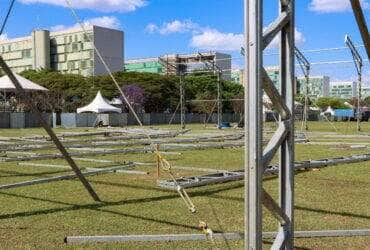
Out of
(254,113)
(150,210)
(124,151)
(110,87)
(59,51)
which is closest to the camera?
(254,113)

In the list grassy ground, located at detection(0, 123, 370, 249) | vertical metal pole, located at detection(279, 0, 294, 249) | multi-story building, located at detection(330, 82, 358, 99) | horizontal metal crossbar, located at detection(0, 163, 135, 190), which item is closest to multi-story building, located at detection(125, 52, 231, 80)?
horizontal metal crossbar, located at detection(0, 163, 135, 190)

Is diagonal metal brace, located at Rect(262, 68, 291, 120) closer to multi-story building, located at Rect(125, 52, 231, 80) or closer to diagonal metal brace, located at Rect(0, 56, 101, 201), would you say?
diagonal metal brace, located at Rect(0, 56, 101, 201)

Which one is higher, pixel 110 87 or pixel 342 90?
pixel 342 90

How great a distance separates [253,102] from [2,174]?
10064mm

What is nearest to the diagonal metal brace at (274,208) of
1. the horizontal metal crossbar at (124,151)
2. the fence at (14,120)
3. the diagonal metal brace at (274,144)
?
the diagonal metal brace at (274,144)

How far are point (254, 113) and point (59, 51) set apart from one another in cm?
11250

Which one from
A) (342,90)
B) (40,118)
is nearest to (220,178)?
(40,118)

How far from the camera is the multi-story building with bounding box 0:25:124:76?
10388 cm

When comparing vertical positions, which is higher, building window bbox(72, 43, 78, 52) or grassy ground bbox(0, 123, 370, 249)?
building window bbox(72, 43, 78, 52)

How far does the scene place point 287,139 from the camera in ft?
14.8

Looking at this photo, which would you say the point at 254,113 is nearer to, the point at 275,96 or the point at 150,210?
the point at 275,96

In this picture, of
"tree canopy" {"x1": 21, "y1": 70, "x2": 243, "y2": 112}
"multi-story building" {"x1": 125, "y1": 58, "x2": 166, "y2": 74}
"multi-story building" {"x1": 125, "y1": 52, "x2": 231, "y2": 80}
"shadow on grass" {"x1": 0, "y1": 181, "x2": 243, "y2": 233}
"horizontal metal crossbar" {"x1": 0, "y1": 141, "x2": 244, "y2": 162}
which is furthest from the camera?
"multi-story building" {"x1": 125, "y1": 58, "x2": 166, "y2": 74}

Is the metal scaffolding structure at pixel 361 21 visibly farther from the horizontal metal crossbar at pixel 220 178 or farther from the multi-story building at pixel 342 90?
the multi-story building at pixel 342 90

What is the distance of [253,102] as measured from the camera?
11.8ft
